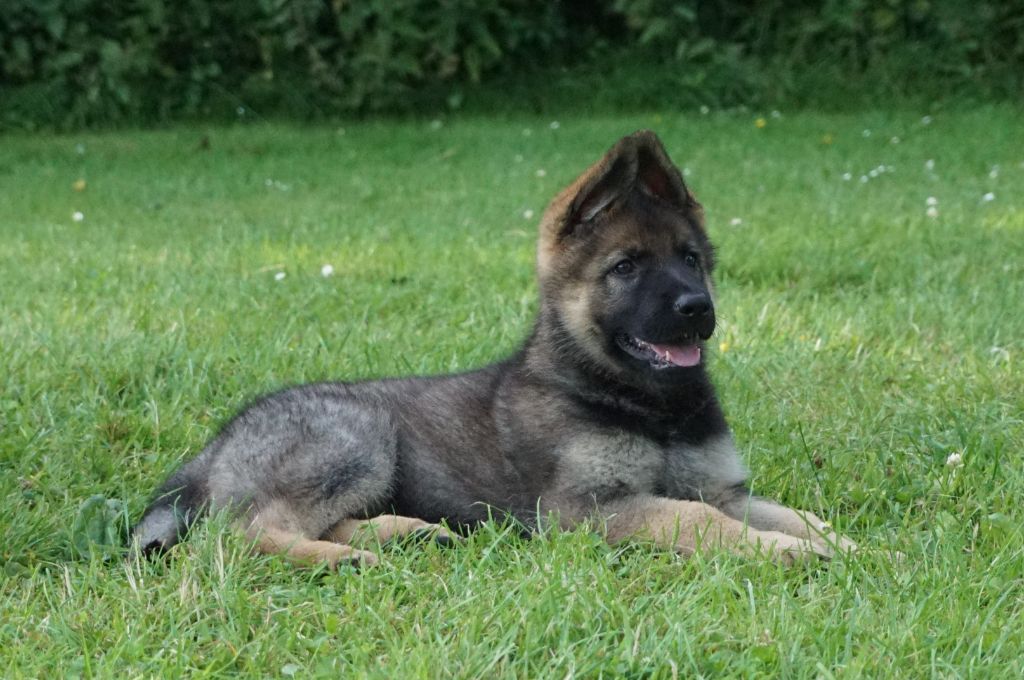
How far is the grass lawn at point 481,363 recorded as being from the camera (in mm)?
2508

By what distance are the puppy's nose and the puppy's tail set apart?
1.41 meters

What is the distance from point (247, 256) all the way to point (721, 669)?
196 inches

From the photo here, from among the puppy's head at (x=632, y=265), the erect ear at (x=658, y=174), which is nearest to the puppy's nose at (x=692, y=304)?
the puppy's head at (x=632, y=265)

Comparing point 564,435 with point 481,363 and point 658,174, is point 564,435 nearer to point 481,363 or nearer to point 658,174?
point 658,174

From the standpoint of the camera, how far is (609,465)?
10.8ft

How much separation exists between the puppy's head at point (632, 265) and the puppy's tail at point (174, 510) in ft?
3.83

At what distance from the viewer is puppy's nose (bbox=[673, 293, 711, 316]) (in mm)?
3297

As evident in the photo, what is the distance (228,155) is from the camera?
39.3ft

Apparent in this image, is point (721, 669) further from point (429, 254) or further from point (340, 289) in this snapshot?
point (429, 254)

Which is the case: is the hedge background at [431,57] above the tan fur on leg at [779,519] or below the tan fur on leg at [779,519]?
below

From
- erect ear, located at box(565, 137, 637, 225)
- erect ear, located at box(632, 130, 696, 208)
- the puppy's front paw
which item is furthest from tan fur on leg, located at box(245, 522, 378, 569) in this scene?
erect ear, located at box(632, 130, 696, 208)

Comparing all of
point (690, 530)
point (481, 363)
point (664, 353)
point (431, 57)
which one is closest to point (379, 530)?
point (690, 530)

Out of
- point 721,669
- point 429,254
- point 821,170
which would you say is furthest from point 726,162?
point 721,669

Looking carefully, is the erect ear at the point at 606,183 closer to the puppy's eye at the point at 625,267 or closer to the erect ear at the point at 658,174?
the erect ear at the point at 658,174
